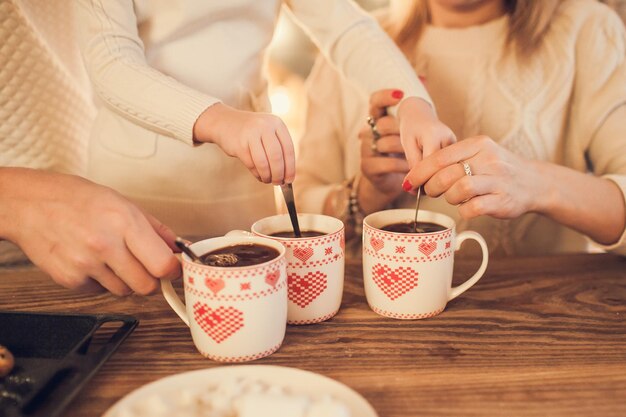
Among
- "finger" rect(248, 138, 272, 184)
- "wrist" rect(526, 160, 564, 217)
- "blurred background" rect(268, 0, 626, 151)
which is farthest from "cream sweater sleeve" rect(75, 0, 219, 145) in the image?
"blurred background" rect(268, 0, 626, 151)

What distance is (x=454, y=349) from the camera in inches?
29.0

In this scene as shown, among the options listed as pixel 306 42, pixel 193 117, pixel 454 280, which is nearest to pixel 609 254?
pixel 454 280

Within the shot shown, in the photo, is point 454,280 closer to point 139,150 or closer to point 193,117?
point 193,117

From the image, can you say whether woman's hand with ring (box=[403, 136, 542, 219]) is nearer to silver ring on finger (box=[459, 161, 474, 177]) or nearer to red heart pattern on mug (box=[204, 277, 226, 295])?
silver ring on finger (box=[459, 161, 474, 177])

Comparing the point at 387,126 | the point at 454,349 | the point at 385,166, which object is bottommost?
the point at 454,349

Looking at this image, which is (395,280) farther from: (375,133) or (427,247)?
(375,133)

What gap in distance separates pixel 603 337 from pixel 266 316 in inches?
19.3

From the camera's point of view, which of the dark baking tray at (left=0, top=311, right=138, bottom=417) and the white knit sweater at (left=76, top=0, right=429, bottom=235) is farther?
the white knit sweater at (left=76, top=0, right=429, bottom=235)

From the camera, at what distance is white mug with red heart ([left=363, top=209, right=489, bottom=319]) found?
0.80 metres

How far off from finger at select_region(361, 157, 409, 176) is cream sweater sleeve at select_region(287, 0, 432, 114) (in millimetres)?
167

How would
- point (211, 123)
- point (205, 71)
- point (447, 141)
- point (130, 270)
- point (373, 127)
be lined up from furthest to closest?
point (373, 127) < point (205, 71) < point (447, 141) < point (211, 123) < point (130, 270)

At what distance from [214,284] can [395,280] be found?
0.95ft

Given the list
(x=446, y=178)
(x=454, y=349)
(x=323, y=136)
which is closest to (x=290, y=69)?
(x=323, y=136)

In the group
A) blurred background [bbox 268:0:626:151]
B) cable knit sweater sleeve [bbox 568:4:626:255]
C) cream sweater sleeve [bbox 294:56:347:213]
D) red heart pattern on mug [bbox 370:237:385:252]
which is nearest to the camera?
red heart pattern on mug [bbox 370:237:385:252]
